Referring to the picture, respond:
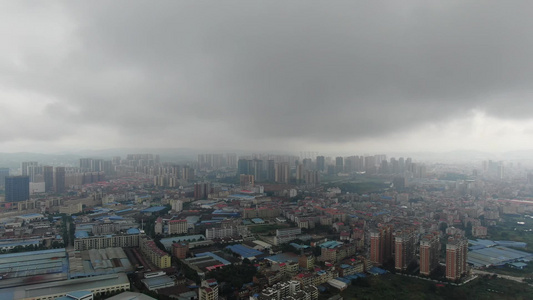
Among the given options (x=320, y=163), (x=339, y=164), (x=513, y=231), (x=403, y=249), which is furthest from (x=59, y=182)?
(x=513, y=231)

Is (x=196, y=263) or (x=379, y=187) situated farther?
(x=379, y=187)

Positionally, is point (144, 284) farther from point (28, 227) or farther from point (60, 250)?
point (28, 227)

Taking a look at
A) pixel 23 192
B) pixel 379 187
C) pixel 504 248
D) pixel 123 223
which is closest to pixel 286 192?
pixel 379 187

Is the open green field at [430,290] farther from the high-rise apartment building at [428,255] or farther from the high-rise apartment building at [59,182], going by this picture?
the high-rise apartment building at [59,182]

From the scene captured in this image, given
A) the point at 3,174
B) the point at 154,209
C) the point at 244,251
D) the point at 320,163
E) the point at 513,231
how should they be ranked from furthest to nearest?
the point at 320,163
the point at 3,174
the point at 154,209
the point at 513,231
the point at 244,251

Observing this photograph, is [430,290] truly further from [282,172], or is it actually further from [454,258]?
[282,172]

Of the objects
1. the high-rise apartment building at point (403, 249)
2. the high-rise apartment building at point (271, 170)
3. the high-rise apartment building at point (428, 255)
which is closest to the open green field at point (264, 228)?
the high-rise apartment building at point (403, 249)
